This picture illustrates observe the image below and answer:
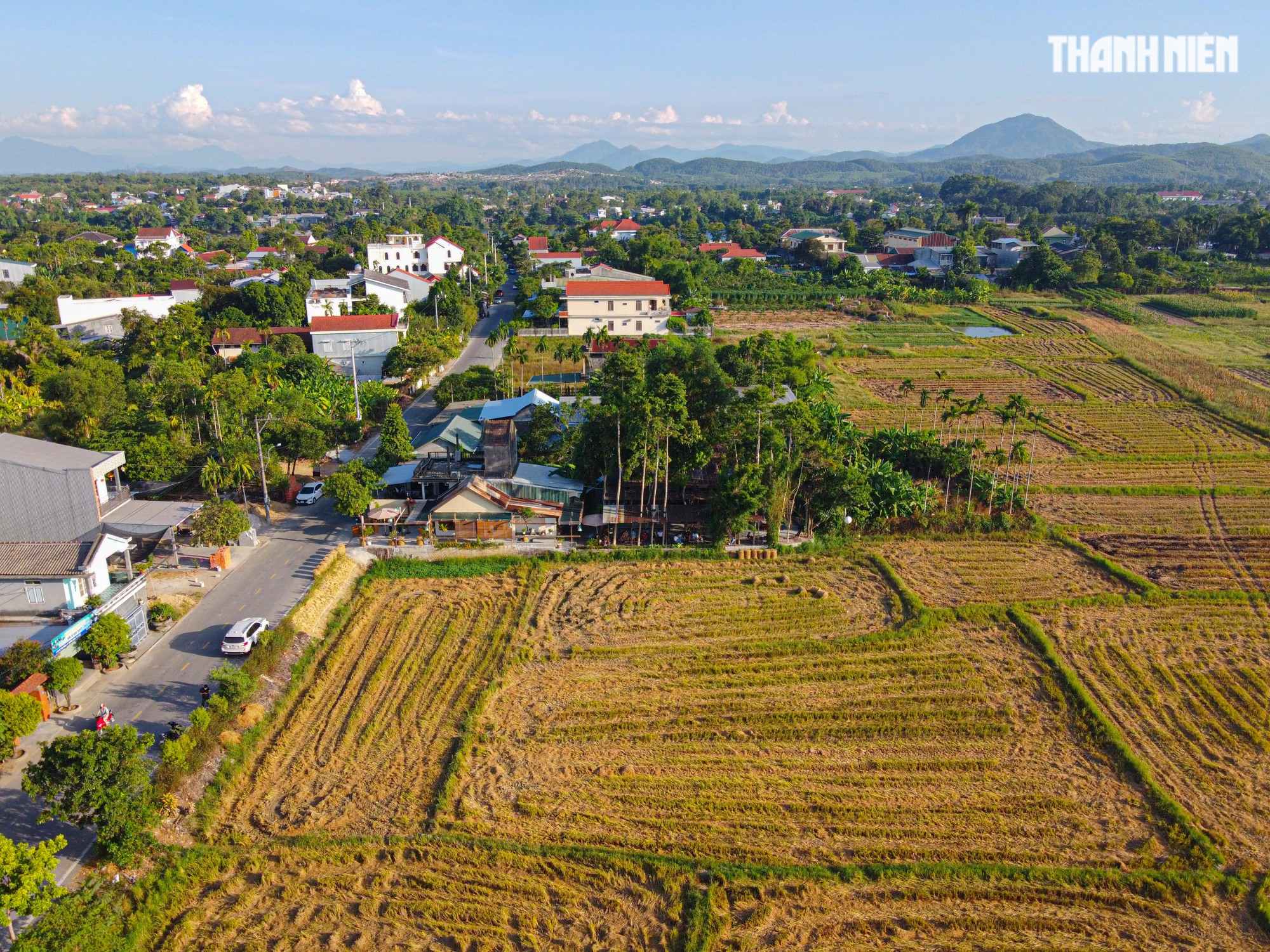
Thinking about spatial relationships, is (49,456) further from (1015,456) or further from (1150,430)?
(1150,430)

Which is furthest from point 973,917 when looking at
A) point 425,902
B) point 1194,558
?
point 1194,558

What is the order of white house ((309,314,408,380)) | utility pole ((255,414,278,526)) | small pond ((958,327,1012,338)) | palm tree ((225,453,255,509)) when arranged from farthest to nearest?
small pond ((958,327,1012,338)) → white house ((309,314,408,380)) → palm tree ((225,453,255,509)) → utility pole ((255,414,278,526))

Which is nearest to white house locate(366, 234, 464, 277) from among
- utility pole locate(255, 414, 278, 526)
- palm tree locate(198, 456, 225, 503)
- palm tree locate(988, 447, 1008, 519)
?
utility pole locate(255, 414, 278, 526)

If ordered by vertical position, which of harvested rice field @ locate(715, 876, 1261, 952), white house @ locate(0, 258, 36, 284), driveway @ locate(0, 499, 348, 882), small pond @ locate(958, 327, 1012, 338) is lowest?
harvested rice field @ locate(715, 876, 1261, 952)

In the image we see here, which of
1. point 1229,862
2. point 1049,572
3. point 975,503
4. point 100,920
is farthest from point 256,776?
point 975,503

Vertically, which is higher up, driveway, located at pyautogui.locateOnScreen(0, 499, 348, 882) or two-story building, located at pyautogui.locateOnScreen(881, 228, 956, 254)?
two-story building, located at pyautogui.locateOnScreen(881, 228, 956, 254)

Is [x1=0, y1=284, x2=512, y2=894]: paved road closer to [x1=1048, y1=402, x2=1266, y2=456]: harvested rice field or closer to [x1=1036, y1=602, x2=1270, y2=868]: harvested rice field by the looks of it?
[x1=1036, y1=602, x2=1270, y2=868]: harvested rice field
